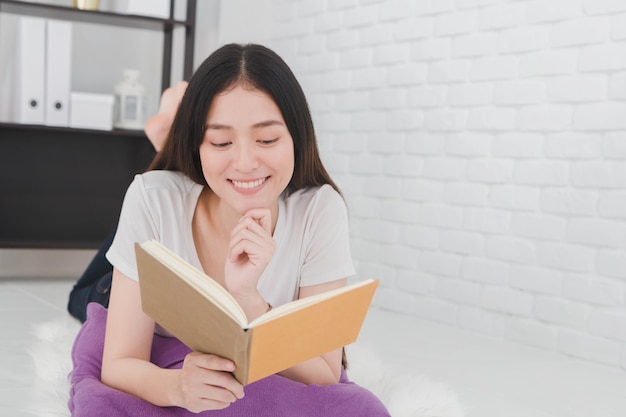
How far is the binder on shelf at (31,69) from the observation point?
357 centimetres

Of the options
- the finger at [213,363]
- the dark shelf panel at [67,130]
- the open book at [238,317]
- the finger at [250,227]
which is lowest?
Answer: the finger at [213,363]

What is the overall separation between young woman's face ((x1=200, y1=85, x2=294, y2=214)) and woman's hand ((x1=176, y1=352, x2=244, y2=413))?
0.34 meters

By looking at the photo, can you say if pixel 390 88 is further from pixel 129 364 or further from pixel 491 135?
pixel 129 364

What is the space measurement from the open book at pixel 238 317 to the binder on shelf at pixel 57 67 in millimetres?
2641

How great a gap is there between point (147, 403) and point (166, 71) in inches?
114

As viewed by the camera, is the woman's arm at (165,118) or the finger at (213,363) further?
the woman's arm at (165,118)

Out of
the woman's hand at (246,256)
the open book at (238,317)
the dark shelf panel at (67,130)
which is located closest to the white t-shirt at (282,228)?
the woman's hand at (246,256)

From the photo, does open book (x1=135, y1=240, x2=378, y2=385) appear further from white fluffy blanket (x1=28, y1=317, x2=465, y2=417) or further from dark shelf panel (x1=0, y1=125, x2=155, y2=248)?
dark shelf panel (x1=0, y1=125, x2=155, y2=248)

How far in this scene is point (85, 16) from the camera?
379 cm

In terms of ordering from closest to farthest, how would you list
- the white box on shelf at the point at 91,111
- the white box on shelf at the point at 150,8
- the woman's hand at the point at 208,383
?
the woman's hand at the point at 208,383, the white box on shelf at the point at 91,111, the white box on shelf at the point at 150,8

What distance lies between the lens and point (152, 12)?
3859 mm

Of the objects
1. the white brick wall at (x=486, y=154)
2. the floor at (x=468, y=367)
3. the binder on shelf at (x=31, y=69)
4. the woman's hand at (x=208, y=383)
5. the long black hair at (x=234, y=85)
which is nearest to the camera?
the woman's hand at (x=208, y=383)

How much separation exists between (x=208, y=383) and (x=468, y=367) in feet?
5.09

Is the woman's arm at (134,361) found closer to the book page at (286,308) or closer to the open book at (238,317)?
the open book at (238,317)
